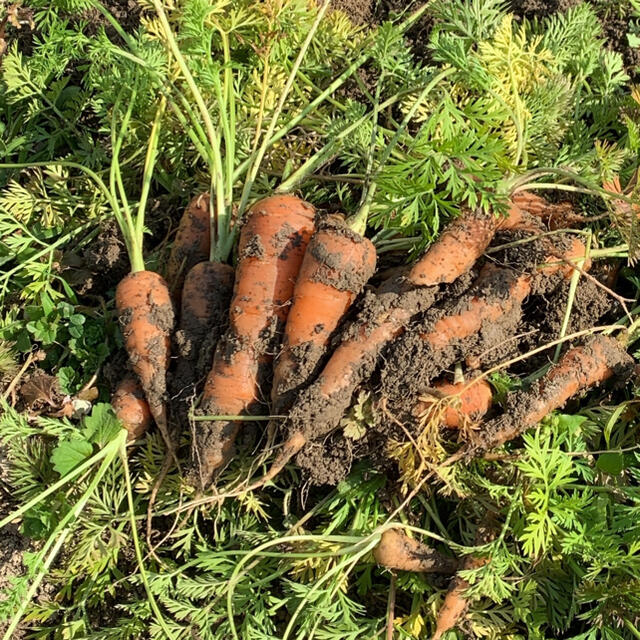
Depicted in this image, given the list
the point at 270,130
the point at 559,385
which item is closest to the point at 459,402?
the point at 559,385

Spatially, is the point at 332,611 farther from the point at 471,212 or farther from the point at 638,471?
the point at 471,212

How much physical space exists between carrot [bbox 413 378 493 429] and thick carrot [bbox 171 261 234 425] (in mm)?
783

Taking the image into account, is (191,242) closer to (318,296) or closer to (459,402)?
(318,296)

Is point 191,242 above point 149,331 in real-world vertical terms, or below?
above

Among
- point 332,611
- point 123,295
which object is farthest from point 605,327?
point 123,295

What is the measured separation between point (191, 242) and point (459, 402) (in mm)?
1178

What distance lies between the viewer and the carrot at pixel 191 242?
247 cm

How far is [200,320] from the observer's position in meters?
2.35

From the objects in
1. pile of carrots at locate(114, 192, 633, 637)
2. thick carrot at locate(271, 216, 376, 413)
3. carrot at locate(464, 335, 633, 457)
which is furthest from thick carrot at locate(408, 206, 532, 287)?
carrot at locate(464, 335, 633, 457)

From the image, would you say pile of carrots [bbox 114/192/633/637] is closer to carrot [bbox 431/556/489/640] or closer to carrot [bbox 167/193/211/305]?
carrot [bbox 431/556/489/640]

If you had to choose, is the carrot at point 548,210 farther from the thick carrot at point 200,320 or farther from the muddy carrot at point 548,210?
the thick carrot at point 200,320

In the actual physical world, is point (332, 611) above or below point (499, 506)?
below

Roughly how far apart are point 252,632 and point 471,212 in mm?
1593

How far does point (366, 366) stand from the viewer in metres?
2.13
